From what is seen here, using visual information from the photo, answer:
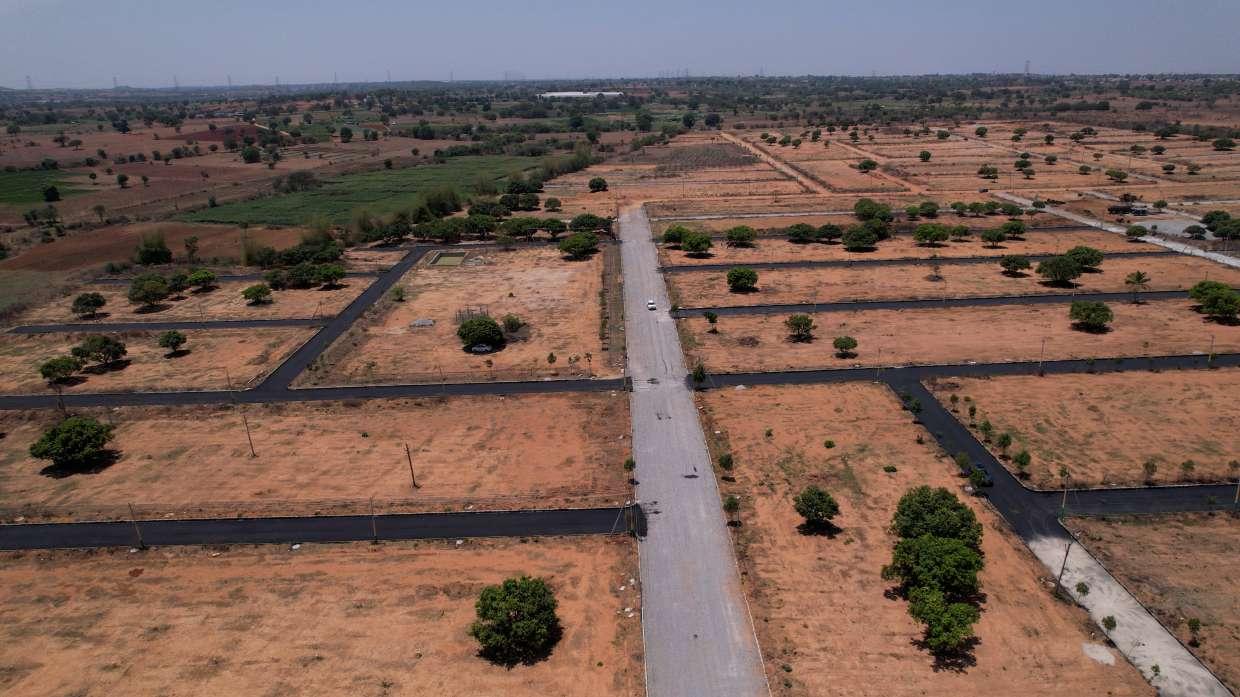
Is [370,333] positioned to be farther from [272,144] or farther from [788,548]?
[272,144]

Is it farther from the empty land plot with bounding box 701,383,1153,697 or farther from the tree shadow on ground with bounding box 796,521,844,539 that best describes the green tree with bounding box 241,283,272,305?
the tree shadow on ground with bounding box 796,521,844,539

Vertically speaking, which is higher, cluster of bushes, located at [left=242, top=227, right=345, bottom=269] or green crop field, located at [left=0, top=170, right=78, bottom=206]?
A: green crop field, located at [left=0, top=170, right=78, bottom=206]

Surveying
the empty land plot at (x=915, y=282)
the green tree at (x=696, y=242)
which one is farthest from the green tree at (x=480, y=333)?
the green tree at (x=696, y=242)

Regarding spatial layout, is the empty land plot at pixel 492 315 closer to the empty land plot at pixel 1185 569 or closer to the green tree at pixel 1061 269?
the empty land plot at pixel 1185 569

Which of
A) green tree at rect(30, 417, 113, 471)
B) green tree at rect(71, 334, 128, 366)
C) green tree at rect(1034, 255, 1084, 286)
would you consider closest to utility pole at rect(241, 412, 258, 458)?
green tree at rect(30, 417, 113, 471)

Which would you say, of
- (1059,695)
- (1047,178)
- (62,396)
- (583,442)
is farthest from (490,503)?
(1047,178)

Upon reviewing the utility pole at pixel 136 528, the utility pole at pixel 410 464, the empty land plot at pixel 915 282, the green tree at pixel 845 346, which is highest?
the empty land plot at pixel 915 282
